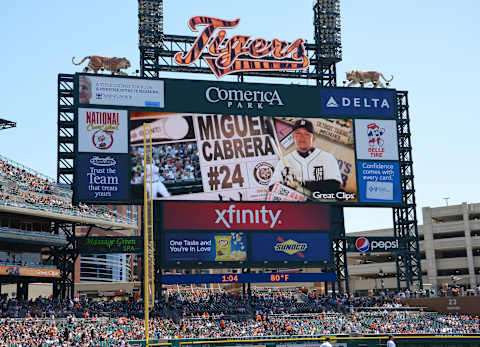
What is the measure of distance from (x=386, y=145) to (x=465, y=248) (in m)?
25.0

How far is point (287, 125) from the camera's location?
46.2 meters

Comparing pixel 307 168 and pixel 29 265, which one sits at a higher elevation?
pixel 307 168

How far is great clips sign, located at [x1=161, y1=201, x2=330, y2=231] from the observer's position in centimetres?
4369

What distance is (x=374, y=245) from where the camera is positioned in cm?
4750

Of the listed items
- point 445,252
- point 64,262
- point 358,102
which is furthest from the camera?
point 445,252

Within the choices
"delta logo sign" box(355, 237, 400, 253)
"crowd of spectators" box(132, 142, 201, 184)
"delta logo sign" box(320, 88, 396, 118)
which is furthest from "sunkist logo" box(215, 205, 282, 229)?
"delta logo sign" box(320, 88, 396, 118)

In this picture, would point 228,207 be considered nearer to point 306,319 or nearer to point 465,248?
point 306,319

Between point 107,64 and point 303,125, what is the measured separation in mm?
13390

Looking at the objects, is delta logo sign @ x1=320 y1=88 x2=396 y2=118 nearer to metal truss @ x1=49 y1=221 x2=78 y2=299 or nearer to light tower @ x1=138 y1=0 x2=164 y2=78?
light tower @ x1=138 y1=0 x2=164 y2=78

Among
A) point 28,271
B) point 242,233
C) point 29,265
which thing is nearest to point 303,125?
point 242,233

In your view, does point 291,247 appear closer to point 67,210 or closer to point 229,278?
point 229,278

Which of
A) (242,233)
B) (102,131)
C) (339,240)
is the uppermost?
(102,131)

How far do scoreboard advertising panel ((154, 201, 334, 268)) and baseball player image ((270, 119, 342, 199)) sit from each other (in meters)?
1.37

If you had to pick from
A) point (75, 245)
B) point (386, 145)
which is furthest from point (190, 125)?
point (386, 145)
